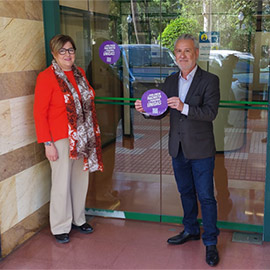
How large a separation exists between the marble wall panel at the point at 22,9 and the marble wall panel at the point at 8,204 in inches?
59.0

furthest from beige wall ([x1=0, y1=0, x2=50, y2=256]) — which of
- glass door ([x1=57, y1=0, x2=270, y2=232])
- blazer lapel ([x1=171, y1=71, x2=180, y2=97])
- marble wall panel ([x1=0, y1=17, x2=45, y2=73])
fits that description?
blazer lapel ([x1=171, y1=71, x2=180, y2=97])

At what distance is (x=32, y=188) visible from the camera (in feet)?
13.7

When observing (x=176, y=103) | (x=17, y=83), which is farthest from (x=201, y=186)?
(x=17, y=83)

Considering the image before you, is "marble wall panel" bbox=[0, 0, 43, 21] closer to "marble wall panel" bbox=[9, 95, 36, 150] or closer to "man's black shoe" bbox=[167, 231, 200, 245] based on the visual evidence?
"marble wall panel" bbox=[9, 95, 36, 150]

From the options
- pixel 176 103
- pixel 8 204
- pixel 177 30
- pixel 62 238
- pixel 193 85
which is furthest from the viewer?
pixel 177 30

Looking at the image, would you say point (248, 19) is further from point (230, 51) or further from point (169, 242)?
point (169, 242)

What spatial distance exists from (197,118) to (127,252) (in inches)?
57.4

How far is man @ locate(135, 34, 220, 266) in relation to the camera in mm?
3440

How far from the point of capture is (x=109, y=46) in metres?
4.36

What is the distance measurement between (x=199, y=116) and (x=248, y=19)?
1.27 metres

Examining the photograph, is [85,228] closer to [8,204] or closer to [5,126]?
[8,204]

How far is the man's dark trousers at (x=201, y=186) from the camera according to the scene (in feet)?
11.9

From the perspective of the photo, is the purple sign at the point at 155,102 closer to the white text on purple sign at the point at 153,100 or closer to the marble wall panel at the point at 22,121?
the white text on purple sign at the point at 153,100

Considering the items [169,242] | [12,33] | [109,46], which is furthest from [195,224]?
[12,33]
